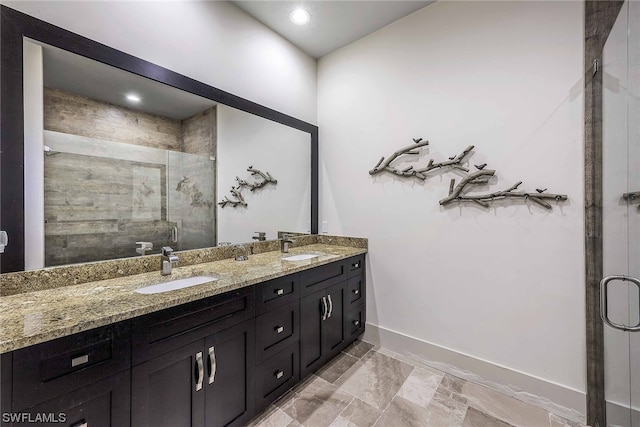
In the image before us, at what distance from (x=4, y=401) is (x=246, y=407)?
1053mm

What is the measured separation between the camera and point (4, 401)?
2.69ft

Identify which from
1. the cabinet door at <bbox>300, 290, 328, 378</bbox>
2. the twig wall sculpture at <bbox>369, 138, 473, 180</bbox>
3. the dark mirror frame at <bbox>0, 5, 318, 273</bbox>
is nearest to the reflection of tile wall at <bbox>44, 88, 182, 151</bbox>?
the dark mirror frame at <bbox>0, 5, 318, 273</bbox>

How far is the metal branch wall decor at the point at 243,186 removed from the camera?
228 centimetres

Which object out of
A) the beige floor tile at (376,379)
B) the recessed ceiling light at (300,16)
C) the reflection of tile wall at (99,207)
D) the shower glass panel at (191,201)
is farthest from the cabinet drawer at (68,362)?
the recessed ceiling light at (300,16)

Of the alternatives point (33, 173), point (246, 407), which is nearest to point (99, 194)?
point (33, 173)

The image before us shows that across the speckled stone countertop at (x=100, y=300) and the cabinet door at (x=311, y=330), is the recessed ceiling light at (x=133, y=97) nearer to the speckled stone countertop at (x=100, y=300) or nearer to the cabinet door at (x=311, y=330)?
the speckled stone countertop at (x=100, y=300)

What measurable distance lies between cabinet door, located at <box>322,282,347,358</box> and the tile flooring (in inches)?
6.7

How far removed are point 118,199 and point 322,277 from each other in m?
1.48

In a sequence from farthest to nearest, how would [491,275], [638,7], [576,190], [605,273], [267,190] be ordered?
[267,190] → [491,275] → [576,190] → [605,273] → [638,7]

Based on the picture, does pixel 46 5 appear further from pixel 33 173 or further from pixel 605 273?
pixel 605 273

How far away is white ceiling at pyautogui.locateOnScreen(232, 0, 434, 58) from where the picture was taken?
222 centimetres

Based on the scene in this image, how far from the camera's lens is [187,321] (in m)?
1.26

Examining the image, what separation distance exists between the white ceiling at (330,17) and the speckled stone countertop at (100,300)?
2.14m

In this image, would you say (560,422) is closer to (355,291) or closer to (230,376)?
(355,291)
